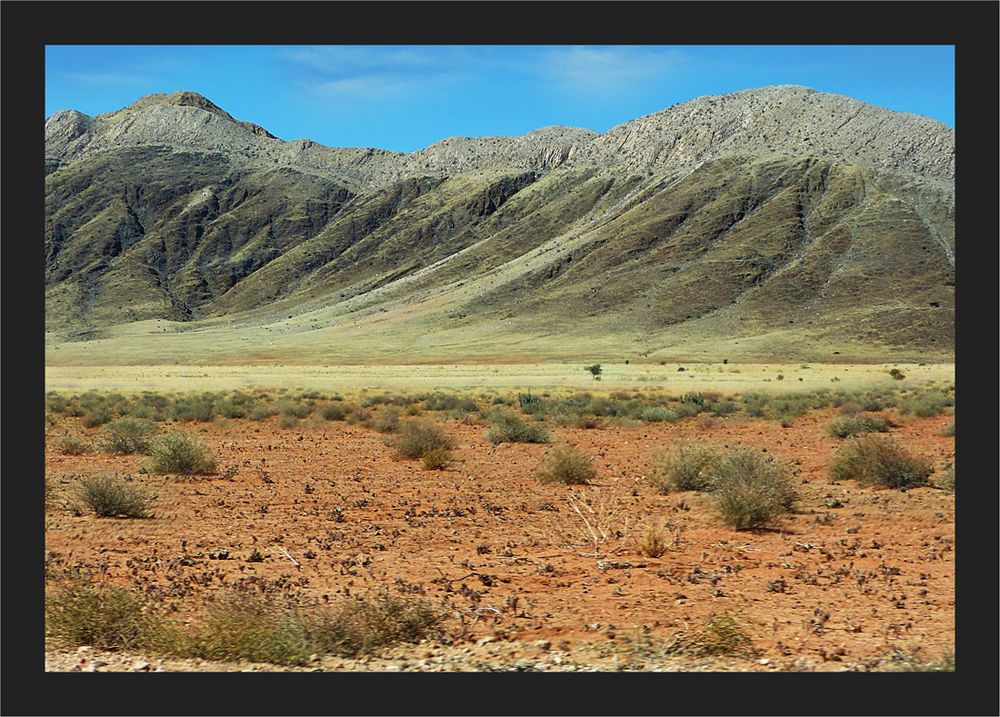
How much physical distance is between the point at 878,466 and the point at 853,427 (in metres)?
10.2

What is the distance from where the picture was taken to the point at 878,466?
1794 centimetres

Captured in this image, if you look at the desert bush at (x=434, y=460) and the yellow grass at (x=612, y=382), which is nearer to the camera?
the desert bush at (x=434, y=460)

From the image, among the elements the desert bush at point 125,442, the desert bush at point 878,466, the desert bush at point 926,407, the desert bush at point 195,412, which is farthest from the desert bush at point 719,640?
the desert bush at point 195,412

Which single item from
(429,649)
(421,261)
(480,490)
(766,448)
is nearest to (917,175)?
(421,261)

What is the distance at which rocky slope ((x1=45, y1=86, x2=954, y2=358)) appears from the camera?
115 metres

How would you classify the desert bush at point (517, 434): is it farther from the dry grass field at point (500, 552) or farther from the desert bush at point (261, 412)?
the desert bush at point (261, 412)

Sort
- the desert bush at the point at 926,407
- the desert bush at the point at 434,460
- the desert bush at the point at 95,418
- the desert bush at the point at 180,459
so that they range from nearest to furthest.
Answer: the desert bush at the point at 180,459 → the desert bush at the point at 434,460 → the desert bush at the point at 95,418 → the desert bush at the point at 926,407

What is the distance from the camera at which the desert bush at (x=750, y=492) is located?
14258 mm

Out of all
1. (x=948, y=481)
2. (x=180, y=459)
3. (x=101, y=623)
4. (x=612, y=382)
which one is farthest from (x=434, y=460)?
(x=612, y=382)

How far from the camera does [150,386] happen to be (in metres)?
64.4

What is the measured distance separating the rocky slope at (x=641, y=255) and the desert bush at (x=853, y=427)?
2991 inches

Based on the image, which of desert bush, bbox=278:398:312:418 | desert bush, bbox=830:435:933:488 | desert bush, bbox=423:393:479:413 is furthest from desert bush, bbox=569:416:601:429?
desert bush, bbox=830:435:933:488
